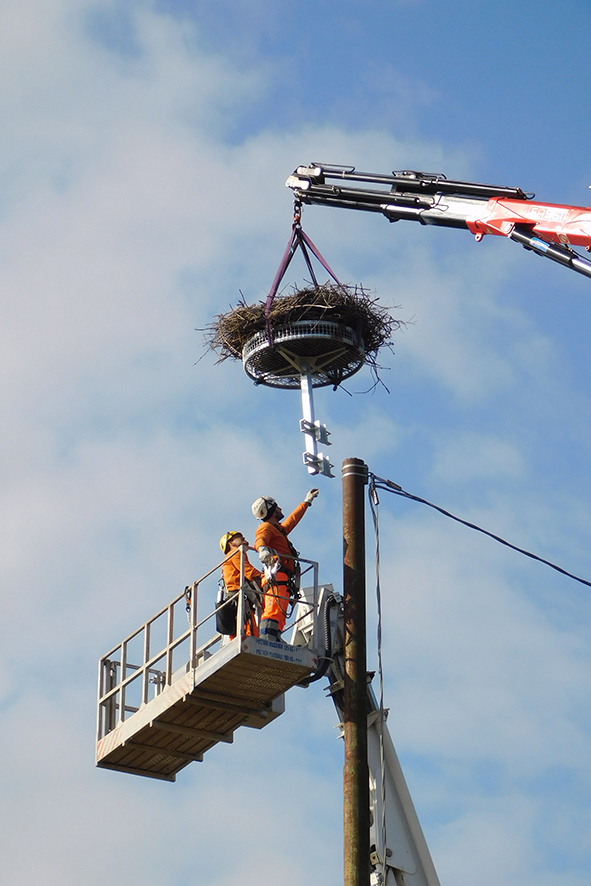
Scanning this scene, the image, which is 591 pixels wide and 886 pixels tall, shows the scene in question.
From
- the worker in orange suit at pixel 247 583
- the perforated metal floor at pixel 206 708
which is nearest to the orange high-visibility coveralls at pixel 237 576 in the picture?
the worker in orange suit at pixel 247 583

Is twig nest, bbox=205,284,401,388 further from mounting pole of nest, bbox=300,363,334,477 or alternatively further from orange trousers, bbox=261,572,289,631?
orange trousers, bbox=261,572,289,631

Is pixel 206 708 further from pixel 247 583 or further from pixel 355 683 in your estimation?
pixel 355 683

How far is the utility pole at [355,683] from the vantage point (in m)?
13.7

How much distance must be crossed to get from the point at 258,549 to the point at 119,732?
105 inches

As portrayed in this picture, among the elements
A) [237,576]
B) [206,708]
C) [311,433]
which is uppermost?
[311,433]

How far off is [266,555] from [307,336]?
396 centimetres

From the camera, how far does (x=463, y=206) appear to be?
53.6 ft

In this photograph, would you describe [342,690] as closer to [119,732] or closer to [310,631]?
[310,631]

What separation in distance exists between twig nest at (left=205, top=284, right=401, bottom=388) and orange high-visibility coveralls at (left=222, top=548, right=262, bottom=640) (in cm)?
384

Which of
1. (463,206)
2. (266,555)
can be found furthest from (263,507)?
(463,206)

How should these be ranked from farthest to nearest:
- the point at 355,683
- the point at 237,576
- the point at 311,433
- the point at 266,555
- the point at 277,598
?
1. the point at 311,433
2. the point at 237,576
3. the point at 266,555
4. the point at 277,598
5. the point at 355,683

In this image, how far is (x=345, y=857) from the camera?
1358 centimetres

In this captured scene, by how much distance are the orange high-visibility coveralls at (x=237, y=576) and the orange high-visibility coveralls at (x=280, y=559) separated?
21cm

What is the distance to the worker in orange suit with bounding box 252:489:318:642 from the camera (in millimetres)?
14945
